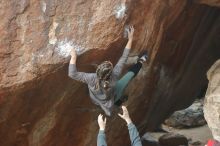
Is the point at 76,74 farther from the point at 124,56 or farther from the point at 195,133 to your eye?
the point at 195,133

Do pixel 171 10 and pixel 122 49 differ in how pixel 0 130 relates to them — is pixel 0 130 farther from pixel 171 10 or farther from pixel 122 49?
pixel 171 10

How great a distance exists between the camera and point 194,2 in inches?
388

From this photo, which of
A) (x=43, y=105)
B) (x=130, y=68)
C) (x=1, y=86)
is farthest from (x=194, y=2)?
(x=1, y=86)

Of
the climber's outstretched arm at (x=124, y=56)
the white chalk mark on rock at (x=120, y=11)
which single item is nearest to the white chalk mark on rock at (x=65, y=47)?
the climber's outstretched arm at (x=124, y=56)

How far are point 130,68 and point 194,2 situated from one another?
87.3 inches

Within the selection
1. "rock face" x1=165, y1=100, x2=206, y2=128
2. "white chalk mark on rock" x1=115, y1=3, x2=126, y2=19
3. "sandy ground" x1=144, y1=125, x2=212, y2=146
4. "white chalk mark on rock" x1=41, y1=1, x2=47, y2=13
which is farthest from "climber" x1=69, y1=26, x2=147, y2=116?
"rock face" x1=165, y1=100, x2=206, y2=128

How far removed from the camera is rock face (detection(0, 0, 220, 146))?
302 inches

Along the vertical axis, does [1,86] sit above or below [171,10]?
below

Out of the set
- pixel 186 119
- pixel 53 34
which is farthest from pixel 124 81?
pixel 186 119

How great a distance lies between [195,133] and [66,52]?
7912mm

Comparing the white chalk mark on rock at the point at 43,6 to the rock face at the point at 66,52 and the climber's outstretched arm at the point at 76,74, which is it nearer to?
the rock face at the point at 66,52

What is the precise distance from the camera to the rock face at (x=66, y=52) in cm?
768

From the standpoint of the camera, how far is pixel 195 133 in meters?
14.7

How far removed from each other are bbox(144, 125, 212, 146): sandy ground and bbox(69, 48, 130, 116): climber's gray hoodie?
19.4ft
